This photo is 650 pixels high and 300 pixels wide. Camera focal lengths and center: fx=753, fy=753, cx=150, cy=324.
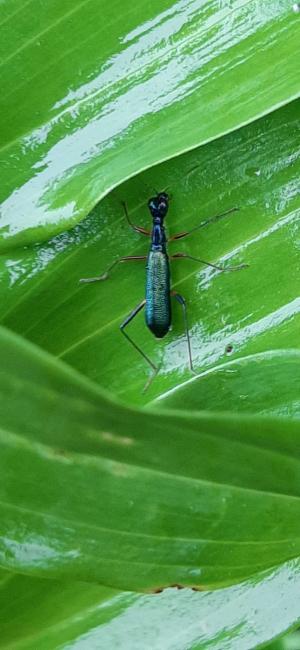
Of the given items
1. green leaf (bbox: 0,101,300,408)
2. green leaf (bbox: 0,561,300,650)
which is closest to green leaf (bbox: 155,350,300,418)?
green leaf (bbox: 0,101,300,408)

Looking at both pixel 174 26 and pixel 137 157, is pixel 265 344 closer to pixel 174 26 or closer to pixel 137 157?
pixel 137 157

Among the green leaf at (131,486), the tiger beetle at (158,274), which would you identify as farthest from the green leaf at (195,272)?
the green leaf at (131,486)

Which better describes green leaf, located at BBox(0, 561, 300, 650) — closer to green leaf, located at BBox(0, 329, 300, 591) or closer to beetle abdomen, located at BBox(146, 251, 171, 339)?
green leaf, located at BBox(0, 329, 300, 591)

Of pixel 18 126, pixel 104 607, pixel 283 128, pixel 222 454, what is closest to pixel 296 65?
pixel 283 128

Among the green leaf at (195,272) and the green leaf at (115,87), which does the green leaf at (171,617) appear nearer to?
the green leaf at (195,272)

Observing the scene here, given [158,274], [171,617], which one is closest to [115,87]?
[158,274]

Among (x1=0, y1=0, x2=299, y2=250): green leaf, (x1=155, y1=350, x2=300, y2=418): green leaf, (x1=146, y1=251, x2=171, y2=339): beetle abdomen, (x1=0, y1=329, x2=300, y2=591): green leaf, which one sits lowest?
(x1=0, y1=329, x2=300, y2=591): green leaf
